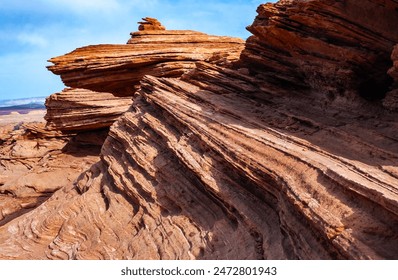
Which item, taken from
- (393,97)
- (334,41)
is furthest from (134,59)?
(393,97)

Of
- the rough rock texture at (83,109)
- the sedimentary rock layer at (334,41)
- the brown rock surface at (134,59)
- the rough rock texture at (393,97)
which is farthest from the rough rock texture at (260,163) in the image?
the rough rock texture at (83,109)

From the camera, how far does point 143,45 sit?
24.3 metres

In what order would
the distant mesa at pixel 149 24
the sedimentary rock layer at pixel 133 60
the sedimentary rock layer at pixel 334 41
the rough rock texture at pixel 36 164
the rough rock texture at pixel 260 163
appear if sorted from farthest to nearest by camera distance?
the distant mesa at pixel 149 24 → the rough rock texture at pixel 36 164 → the sedimentary rock layer at pixel 133 60 → the sedimentary rock layer at pixel 334 41 → the rough rock texture at pixel 260 163

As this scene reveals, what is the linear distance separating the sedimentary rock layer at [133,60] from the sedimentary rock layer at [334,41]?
382 inches

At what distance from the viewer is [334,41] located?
1162 centimetres

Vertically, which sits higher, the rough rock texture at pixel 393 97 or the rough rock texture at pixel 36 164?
the rough rock texture at pixel 393 97

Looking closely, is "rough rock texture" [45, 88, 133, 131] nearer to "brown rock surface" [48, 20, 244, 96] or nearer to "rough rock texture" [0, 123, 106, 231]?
"brown rock surface" [48, 20, 244, 96]

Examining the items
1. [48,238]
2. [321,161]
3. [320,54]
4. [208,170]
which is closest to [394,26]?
[320,54]

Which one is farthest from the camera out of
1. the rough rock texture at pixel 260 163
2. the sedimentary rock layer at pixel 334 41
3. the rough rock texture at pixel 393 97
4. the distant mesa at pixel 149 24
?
the distant mesa at pixel 149 24

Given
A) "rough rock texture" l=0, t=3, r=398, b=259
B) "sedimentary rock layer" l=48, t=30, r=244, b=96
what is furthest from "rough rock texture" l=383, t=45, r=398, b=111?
"sedimentary rock layer" l=48, t=30, r=244, b=96

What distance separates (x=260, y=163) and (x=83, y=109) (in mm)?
19234

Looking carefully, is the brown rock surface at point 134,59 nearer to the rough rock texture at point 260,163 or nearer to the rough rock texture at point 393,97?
the rough rock texture at point 260,163

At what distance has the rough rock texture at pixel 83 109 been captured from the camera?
26500 millimetres

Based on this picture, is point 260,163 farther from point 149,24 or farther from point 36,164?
point 36,164
